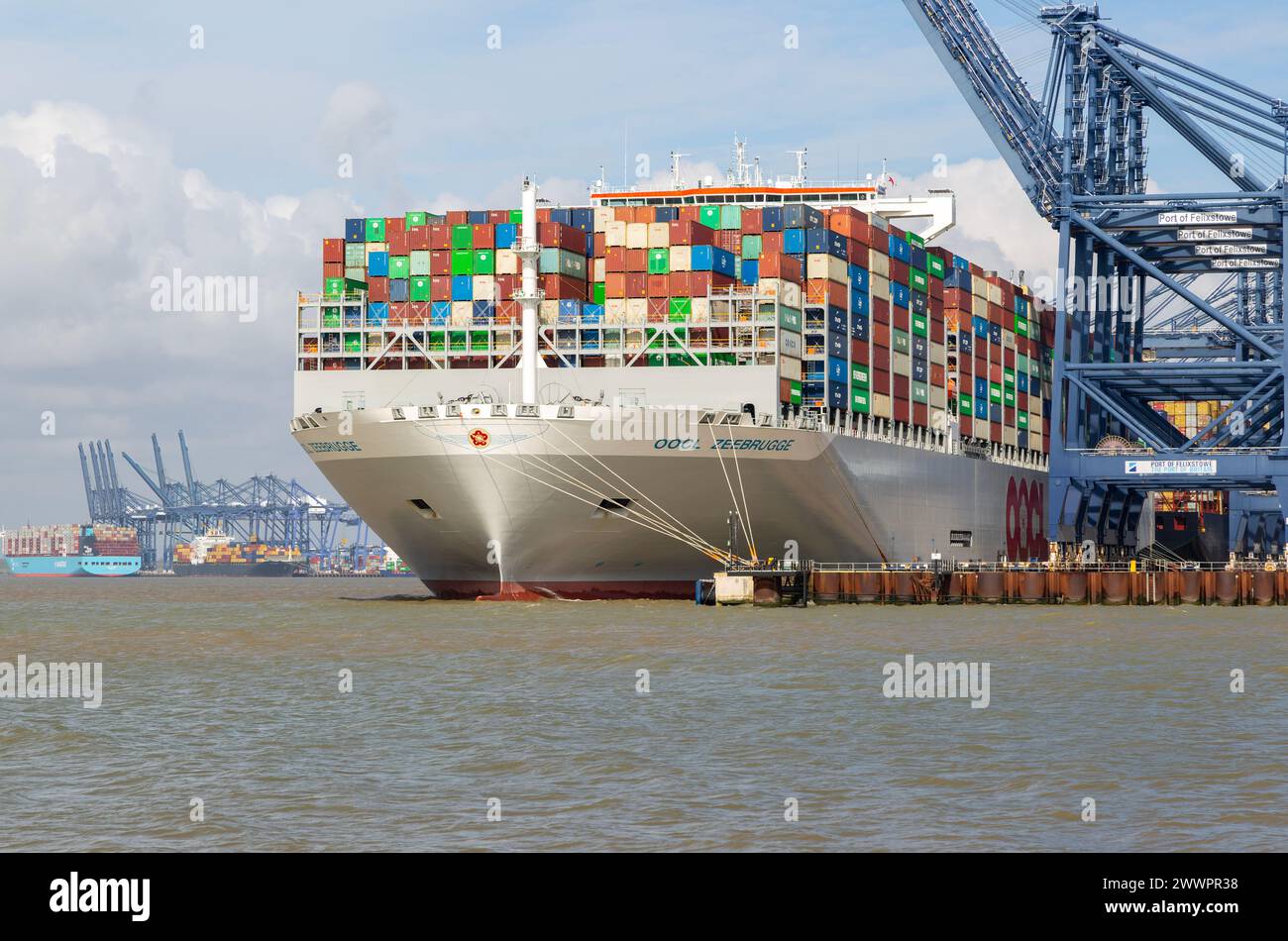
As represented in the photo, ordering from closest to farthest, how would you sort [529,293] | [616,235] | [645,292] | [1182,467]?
1. [529,293]
2. [645,292]
3. [616,235]
4. [1182,467]

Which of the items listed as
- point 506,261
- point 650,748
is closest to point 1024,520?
point 506,261

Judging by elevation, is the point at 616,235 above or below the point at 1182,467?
above

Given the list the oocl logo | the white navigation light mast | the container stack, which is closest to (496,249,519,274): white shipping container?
the container stack

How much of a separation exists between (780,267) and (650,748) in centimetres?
3910

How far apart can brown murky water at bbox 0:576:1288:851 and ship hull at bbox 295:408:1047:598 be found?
411 inches

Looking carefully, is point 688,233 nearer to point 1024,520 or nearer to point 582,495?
point 582,495

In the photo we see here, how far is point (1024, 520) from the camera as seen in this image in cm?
8538

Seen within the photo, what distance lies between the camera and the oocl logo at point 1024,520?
82375 millimetres

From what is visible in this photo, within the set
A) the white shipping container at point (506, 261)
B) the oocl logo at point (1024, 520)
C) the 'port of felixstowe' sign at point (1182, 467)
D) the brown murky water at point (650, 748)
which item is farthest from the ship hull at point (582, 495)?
the oocl logo at point (1024, 520)

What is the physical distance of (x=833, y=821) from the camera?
17.2 metres

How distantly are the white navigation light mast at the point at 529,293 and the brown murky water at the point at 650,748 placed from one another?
13535mm

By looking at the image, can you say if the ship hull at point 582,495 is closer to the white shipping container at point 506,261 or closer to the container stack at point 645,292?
the container stack at point 645,292

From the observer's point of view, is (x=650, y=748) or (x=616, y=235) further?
(x=616, y=235)
